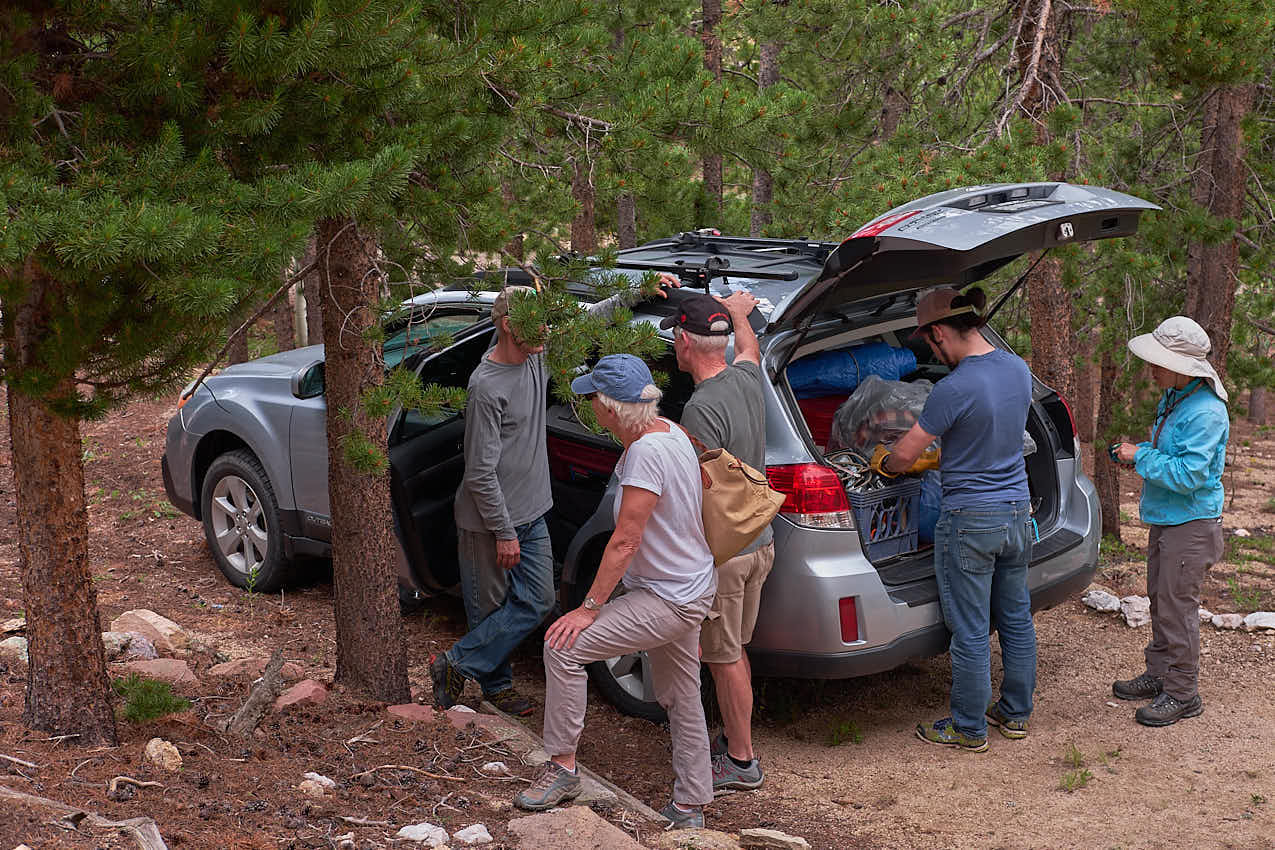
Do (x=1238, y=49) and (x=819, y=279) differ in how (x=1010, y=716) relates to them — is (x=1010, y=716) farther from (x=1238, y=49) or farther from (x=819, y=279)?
(x=1238, y=49)

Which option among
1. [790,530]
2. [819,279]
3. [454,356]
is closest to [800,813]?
[790,530]

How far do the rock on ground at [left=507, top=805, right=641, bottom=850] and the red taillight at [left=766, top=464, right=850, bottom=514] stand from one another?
148 centimetres

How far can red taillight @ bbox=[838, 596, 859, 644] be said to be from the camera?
4.62 m

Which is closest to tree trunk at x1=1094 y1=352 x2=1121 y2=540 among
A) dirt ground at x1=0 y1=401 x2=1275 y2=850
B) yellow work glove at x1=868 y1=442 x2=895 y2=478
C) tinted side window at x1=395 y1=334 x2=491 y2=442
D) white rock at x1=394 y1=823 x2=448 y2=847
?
dirt ground at x1=0 y1=401 x2=1275 y2=850

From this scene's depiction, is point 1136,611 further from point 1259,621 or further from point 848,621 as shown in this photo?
point 848,621

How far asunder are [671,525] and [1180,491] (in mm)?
2480

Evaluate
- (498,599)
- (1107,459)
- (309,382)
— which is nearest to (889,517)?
(498,599)

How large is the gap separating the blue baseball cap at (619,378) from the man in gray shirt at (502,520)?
93 centimetres

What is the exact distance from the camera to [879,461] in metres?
5.05

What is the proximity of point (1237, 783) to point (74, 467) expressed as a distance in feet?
14.9

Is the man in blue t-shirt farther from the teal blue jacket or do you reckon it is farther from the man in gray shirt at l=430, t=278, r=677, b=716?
the man in gray shirt at l=430, t=278, r=677, b=716

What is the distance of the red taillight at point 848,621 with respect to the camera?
4617 mm

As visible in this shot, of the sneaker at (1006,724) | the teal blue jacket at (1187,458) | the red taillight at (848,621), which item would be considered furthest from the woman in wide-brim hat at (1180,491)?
the red taillight at (848,621)

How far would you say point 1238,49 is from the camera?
7.03 metres
